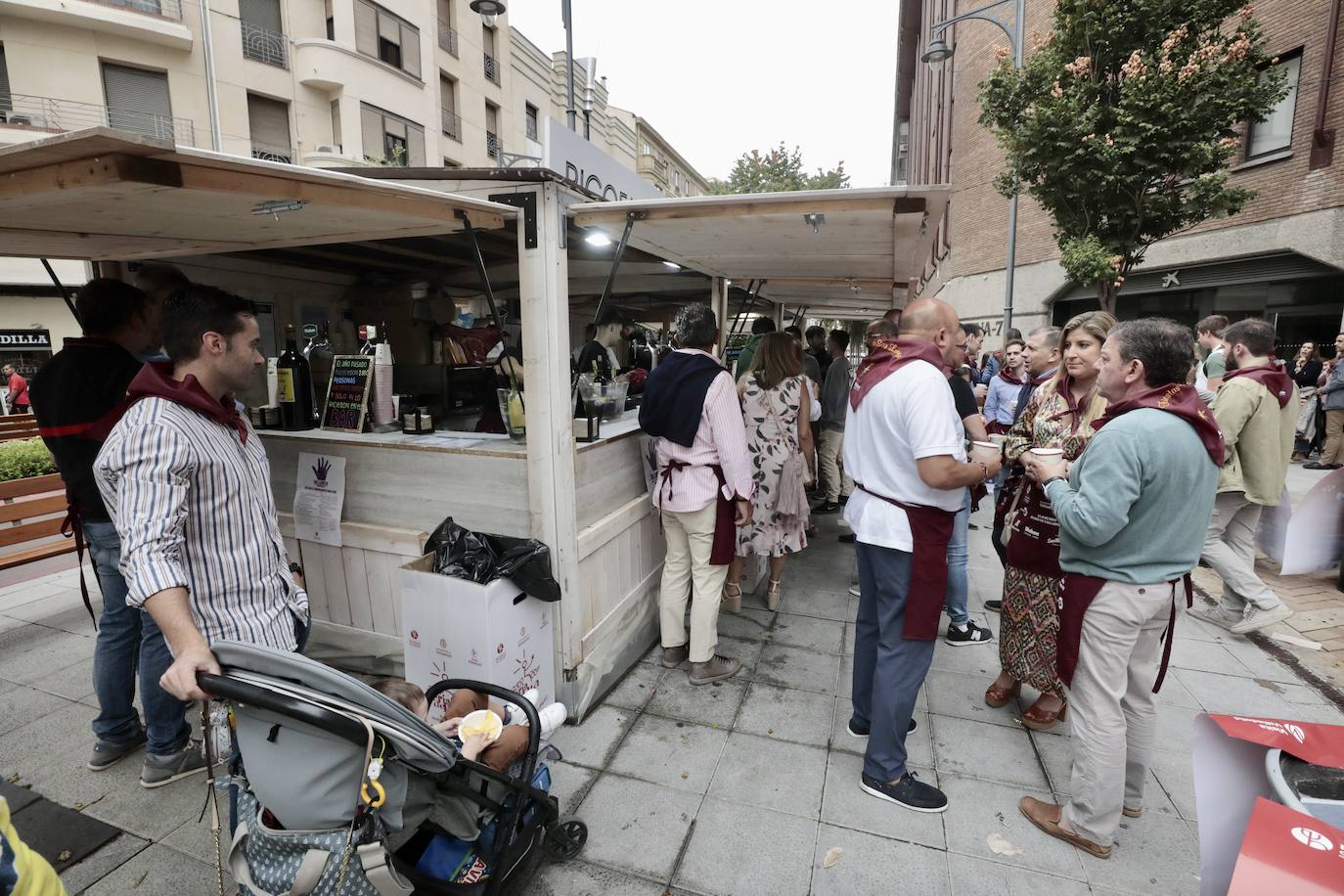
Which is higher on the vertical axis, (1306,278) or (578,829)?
(1306,278)

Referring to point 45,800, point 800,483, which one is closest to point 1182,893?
point 800,483

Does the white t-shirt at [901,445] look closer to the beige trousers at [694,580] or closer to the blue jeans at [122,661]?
the beige trousers at [694,580]

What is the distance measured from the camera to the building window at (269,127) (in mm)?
15617

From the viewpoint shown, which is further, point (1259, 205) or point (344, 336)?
point (1259, 205)

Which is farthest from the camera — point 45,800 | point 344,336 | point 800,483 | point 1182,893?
point 344,336

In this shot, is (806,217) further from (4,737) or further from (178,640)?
(4,737)

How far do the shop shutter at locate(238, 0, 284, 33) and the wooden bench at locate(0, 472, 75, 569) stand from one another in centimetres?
1652

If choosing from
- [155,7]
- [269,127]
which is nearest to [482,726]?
[269,127]

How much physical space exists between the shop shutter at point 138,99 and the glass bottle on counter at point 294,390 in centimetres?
1574

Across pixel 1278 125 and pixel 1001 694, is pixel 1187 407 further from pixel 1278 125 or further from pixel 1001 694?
pixel 1278 125

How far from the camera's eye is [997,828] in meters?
2.32

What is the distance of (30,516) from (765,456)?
5.00 meters

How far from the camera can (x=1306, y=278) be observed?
1031cm

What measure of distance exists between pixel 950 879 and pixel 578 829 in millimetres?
1293
